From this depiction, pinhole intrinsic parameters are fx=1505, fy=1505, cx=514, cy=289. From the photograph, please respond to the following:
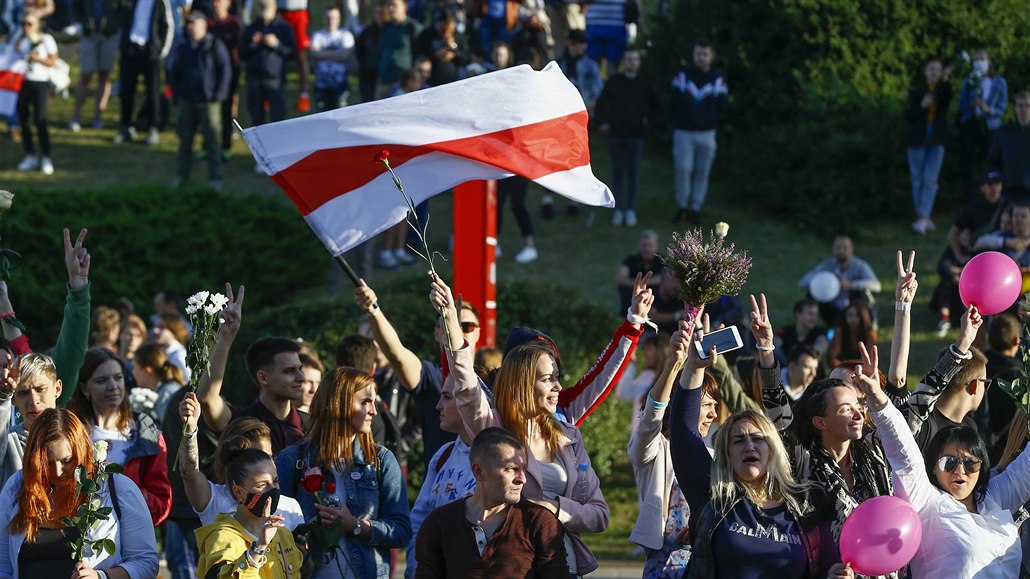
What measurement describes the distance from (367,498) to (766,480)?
178 cm

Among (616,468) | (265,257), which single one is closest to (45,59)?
(265,257)

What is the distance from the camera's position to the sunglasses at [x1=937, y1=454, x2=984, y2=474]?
6.06m

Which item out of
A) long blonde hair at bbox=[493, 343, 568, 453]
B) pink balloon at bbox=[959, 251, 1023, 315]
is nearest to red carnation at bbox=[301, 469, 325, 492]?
long blonde hair at bbox=[493, 343, 568, 453]

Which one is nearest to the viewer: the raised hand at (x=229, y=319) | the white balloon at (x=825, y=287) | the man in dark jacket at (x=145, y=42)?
the raised hand at (x=229, y=319)

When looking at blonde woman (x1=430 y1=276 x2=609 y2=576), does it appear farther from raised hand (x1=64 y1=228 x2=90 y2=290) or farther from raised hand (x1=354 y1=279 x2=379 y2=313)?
raised hand (x1=64 y1=228 x2=90 y2=290)

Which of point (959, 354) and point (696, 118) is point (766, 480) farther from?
point (696, 118)

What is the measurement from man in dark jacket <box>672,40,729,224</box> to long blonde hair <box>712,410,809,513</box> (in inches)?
495

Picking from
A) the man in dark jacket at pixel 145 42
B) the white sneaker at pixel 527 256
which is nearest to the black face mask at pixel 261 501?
the white sneaker at pixel 527 256

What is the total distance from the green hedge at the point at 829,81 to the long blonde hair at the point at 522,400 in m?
14.0

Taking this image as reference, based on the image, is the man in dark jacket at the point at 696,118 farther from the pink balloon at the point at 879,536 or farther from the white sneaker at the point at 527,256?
the pink balloon at the point at 879,536

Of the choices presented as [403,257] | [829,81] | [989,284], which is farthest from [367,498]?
[829,81]

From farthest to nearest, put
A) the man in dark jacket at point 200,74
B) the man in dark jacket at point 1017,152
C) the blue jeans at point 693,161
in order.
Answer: the man in dark jacket at point 200,74
the blue jeans at point 693,161
the man in dark jacket at point 1017,152

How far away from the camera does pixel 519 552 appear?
5707 mm

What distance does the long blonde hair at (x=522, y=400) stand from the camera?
20.4ft
